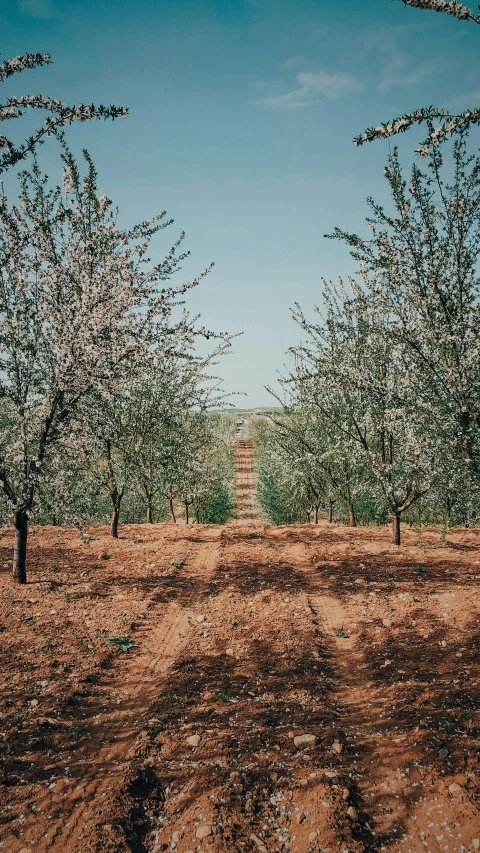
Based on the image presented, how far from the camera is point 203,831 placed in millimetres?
3490

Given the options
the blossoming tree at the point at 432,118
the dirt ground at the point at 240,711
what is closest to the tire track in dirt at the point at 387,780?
the dirt ground at the point at 240,711

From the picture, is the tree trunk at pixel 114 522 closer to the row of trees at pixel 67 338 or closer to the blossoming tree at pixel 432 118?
the row of trees at pixel 67 338

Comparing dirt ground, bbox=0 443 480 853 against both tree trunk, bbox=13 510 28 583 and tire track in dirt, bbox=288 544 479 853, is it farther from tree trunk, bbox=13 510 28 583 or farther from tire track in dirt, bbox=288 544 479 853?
tree trunk, bbox=13 510 28 583

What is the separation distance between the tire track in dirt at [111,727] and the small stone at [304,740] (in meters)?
1.72

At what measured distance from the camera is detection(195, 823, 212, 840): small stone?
3.46 metres

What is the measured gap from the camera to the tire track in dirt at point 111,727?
3.51 m

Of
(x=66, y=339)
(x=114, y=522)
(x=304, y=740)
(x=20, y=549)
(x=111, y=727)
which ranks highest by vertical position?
(x=66, y=339)

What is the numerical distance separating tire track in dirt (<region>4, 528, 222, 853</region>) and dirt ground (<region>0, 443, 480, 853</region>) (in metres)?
0.02

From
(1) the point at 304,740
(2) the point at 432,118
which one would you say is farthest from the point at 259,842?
(2) the point at 432,118

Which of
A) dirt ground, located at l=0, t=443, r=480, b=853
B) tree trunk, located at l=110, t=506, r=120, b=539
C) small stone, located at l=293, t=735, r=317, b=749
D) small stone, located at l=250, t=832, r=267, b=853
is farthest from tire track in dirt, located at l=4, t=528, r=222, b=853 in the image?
tree trunk, located at l=110, t=506, r=120, b=539

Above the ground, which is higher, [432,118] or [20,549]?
[432,118]

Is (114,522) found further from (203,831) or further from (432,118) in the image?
(432,118)

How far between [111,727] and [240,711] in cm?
153

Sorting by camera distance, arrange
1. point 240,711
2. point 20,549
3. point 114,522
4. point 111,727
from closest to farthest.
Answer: point 111,727, point 240,711, point 20,549, point 114,522
